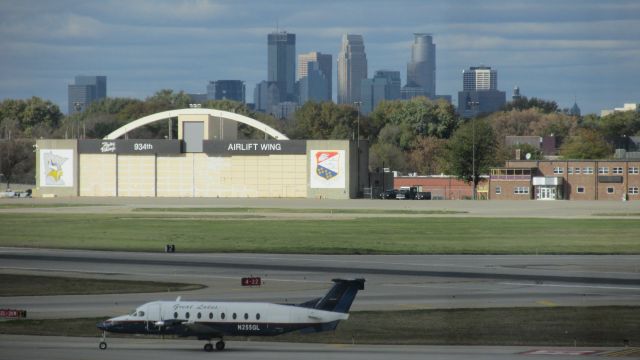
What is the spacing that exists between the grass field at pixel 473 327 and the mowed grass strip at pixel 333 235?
30704 millimetres

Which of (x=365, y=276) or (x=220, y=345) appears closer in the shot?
(x=220, y=345)

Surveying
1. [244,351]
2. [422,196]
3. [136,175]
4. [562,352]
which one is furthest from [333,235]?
[422,196]

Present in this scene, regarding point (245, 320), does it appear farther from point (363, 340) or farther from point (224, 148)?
point (224, 148)

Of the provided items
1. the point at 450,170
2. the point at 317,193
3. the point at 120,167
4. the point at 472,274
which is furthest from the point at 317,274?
the point at 450,170

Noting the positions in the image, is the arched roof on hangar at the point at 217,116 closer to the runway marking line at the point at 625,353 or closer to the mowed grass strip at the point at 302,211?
the mowed grass strip at the point at 302,211

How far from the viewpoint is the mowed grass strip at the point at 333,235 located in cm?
8762

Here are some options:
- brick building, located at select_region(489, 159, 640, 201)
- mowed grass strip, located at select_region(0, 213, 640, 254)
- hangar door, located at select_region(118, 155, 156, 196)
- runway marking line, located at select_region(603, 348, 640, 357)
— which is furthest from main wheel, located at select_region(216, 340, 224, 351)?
brick building, located at select_region(489, 159, 640, 201)

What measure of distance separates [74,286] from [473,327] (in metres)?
26.0

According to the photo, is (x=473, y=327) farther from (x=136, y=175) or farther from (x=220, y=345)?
(x=136, y=175)

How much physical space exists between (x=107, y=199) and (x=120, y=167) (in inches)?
394

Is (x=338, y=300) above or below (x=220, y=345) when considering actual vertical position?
above

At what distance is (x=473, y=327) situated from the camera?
4938 centimetres

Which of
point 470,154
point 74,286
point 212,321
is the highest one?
point 470,154

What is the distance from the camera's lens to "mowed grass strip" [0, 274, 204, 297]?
60500mm
